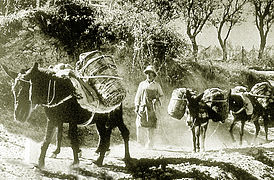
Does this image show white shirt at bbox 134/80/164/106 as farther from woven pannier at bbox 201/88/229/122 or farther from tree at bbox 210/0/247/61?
tree at bbox 210/0/247/61

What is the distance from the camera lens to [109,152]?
5215 millimetres

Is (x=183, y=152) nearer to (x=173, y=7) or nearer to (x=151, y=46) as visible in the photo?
(x=151, y=46)

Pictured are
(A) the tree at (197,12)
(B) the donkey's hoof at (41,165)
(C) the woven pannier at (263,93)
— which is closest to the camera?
(B) the donkey's hoof at (41,165)

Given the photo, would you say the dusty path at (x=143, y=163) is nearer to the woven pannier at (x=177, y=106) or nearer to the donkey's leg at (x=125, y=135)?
the donkey's leg at (x=125, y=135)

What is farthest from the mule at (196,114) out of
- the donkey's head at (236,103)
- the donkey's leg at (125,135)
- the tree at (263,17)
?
the tree at (263,17)

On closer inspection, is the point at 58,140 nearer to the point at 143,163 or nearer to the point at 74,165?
the point at 74,165

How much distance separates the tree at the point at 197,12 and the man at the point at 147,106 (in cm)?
305

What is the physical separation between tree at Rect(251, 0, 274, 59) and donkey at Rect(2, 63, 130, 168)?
207 inches

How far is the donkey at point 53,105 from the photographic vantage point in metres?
4.09

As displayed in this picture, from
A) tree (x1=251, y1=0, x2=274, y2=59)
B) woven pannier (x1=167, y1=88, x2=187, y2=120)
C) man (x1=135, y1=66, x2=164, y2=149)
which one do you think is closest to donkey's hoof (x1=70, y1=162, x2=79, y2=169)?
man (x1=135, y1=66, x2=164, y2=149)

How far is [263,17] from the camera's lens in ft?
29.5

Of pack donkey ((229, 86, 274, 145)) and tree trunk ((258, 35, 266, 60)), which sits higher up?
tree trunk ((258, 35, 266, 60))

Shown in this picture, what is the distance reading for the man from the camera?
20.5 feet

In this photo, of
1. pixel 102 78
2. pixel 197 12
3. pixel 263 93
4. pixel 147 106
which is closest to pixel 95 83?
pixel 102 78
